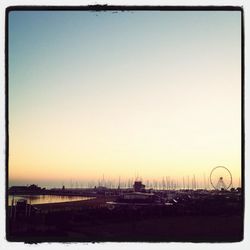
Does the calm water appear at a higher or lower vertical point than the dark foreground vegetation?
higher

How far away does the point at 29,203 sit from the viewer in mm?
1727

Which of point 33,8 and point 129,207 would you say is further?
point 129,207

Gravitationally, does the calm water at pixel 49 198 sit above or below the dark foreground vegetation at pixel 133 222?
above

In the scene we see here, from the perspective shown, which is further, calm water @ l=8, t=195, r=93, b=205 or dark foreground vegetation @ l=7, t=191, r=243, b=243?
calm water @ l=8, t=195, r=93, b=205

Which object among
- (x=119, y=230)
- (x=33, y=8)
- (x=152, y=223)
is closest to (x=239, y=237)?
(x=152, y=223)

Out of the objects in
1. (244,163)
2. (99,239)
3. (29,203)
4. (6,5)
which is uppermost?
(6,5)

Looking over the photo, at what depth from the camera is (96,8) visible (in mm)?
1644

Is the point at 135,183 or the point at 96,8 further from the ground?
the point at 96,8

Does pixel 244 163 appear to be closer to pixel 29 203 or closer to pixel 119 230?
pixel 119 230

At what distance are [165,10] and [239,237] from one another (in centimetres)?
93

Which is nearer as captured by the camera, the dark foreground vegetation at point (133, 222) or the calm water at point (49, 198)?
the dark foreground vegetation at point (133, 222)
